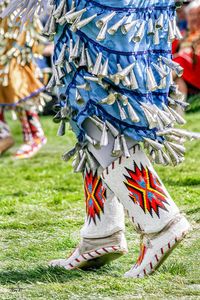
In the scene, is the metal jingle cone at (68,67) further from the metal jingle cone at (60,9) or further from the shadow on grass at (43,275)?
the shadow on grass at (43,275)

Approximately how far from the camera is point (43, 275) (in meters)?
2.84

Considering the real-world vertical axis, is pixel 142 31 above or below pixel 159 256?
above

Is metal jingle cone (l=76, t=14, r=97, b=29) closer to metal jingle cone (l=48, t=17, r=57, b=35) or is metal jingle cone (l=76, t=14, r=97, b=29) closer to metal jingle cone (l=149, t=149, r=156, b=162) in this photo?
metal jingle cone (l=48, t=17, r=57, b=35)

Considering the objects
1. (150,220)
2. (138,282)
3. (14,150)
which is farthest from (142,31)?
(14,150)

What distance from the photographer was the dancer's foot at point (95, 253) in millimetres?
2881

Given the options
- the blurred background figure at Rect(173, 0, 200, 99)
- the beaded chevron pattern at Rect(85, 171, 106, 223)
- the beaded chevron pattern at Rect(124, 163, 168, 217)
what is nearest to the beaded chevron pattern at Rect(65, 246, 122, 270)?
the beaded chevron pattern at Rect(85, 171, 106, 223)

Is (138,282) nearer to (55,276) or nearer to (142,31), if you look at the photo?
(55,276)

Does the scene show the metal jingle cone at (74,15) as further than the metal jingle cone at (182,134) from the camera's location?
No

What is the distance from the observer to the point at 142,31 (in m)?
2.69

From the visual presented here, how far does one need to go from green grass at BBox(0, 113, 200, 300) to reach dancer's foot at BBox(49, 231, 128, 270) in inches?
1.5

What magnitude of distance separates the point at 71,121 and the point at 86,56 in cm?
24

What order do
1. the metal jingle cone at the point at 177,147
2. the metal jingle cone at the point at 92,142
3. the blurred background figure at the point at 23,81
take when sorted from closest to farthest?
1. the metal jingle cone at the point at 92,142
2. the metal jingle cone at the point at 177,147
3. the blurred background figure at the point at 23,81

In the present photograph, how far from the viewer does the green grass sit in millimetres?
2635

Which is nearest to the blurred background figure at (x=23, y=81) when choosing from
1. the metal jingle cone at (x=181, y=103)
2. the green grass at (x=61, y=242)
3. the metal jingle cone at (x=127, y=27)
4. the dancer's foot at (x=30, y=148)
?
the dancer's foot at (x=30, y=148)
